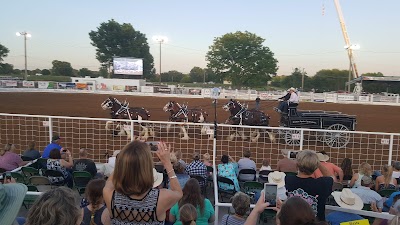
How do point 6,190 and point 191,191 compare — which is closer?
point 6,190

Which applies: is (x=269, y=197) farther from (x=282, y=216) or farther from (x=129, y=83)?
(x=129, y=83)

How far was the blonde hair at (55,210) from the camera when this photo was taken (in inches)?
67.6

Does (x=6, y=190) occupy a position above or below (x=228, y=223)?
above

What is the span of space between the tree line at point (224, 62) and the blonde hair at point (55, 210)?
204 ft

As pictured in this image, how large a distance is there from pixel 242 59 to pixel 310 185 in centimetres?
6353

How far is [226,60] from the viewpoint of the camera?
6562 centimetres

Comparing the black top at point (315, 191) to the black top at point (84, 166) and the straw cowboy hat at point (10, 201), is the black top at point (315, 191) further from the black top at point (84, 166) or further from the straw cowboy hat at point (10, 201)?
the black top at point (84, 166)

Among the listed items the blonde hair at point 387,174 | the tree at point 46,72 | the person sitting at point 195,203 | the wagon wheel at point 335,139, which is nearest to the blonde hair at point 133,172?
the person sitting at point 195,203

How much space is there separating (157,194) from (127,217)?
25 centimetres

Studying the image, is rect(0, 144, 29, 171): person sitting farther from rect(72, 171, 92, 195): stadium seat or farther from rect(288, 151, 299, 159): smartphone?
rect(288, 151, 299, 159): smartphone

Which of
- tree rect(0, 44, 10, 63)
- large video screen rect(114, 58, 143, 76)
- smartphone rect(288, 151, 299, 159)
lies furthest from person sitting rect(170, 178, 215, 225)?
tree rect(0, 44, 10, 63)

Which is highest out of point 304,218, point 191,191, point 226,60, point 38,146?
point 226,60

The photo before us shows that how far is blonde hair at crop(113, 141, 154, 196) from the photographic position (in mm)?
2031

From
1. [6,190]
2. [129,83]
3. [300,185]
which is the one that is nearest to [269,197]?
[300,185]
